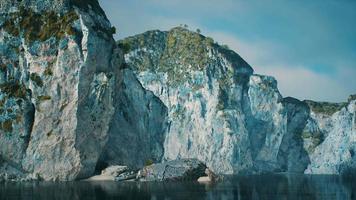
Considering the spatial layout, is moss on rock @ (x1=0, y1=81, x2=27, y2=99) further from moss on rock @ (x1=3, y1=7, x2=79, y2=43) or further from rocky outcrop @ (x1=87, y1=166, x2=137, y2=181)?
rocky outcrop @ (x1=87, y1=166, x2=137, y2=181)

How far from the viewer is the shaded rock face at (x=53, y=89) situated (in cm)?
11150

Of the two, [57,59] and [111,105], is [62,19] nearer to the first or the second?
[57,59]

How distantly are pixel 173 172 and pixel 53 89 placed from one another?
35363 mm

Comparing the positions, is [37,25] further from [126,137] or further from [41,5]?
[126,137]

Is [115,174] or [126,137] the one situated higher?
[126,137]

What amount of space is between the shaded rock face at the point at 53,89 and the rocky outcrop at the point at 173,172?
527 inches

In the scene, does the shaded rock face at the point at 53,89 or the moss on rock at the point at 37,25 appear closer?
the shaded rock face at the point at 53,89

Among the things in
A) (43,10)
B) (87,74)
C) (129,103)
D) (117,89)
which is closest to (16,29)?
(43,10)

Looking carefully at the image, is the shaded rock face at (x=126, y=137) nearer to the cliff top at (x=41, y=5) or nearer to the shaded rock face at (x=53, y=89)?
the shaded rock face at (x=53, y=89)

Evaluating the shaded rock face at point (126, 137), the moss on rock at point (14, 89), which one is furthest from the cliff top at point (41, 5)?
the shaded rock face at point (126, 137)

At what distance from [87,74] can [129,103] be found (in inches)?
1436

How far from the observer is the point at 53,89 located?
11456cm

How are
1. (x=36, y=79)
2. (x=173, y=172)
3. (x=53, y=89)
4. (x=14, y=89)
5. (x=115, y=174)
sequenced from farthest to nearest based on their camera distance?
(x=115, y=174)
(x=173, y=172)
(x=36, y=79)
(x=14, y=89)
(x=53, y=89)

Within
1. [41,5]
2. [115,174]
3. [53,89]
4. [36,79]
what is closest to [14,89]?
[36,79]
